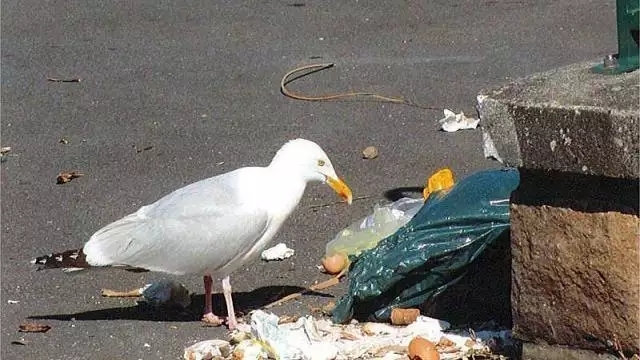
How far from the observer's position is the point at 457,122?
8062 mm

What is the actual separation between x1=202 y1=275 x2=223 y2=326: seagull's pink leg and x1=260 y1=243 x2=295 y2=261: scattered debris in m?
0.55

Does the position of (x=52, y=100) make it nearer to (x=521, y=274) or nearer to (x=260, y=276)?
(x=260, y=276)

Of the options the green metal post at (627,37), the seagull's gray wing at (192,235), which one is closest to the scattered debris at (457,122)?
the seagull's gray wing at (192,235)

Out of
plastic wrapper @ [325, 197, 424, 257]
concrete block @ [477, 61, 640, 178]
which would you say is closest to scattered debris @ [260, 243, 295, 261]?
plastic wrapper @ [325, 197, 424, 257]

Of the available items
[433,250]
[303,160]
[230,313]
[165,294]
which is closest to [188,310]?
[165,294]

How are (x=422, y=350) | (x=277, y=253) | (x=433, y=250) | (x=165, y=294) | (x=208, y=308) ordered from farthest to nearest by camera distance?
1. (x=277, y=253)
2. (x=165, y=294)
3. (x=208, y=308)
4. (x=433, y=250)
5. (x=422, y=350)

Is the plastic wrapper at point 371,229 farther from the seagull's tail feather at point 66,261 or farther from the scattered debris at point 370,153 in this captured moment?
the scattered debris at point 370,153

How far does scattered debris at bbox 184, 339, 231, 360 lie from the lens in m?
5.08

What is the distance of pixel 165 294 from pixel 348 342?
1105mm

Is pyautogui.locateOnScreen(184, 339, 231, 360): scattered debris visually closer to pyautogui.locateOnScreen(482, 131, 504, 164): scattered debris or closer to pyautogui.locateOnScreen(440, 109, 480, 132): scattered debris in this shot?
pyautogui.locateOnScreen(482, 131, 504, 164): scattered debris

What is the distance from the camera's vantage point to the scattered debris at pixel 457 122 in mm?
7992

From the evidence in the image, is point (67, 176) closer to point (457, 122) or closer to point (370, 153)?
point (370, 153)

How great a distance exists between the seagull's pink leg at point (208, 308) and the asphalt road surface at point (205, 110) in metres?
0.06

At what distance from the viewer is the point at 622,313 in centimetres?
407
